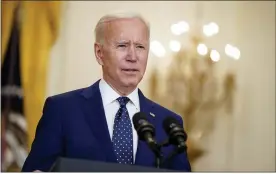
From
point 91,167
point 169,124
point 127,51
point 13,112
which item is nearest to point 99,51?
point 127,51

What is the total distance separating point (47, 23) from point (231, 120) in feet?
6.26

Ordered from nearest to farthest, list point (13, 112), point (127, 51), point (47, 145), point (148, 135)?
point (148, 135) → point (47, 145) → point (127, 51) → point (13, 112)

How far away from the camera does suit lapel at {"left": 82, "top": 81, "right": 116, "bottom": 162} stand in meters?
1.91

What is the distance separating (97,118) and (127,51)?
261 mm

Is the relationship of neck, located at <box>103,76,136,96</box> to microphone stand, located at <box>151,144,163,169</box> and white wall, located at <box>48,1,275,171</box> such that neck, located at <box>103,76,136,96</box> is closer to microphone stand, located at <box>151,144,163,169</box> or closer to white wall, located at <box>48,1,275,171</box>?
microphone stand, located at <box>151,144,163,169</box>

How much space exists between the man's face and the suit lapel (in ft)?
0.30

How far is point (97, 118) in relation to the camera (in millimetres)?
1980

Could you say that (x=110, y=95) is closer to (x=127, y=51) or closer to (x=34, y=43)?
(x=127, y=51)

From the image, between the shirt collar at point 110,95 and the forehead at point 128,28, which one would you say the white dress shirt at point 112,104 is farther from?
the forehead at point 128,28

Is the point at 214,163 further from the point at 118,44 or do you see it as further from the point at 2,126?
the point at 118,44

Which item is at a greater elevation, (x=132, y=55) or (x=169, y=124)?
(x=132, y=55)

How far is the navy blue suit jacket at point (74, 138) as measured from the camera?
191 cm

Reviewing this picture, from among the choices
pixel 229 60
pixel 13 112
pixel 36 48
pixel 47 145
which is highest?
pixel 36 48

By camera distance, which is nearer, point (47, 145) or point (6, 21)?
point (47, 145)
